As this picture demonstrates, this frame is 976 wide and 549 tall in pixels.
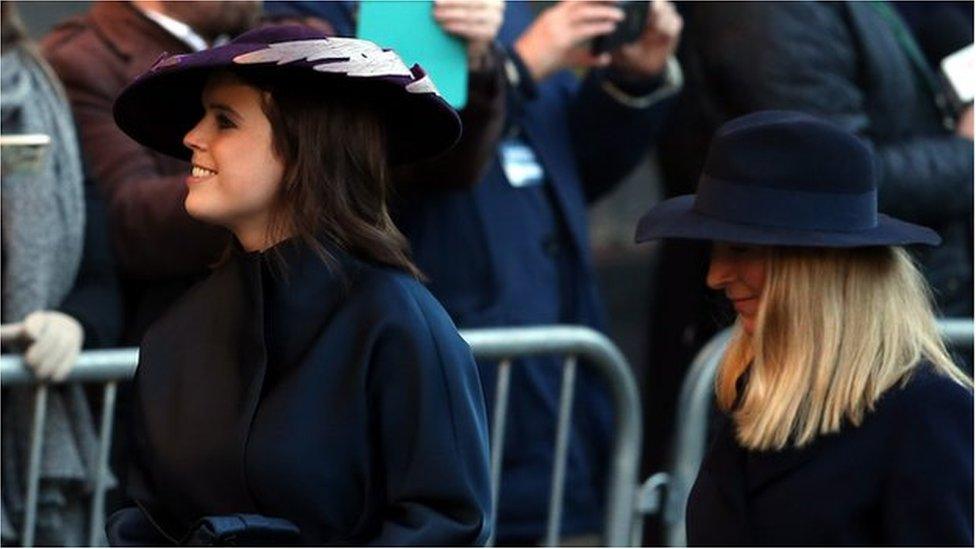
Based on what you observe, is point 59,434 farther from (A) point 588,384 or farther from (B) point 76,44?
(A) point 588,384

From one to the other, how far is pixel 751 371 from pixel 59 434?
1.86m

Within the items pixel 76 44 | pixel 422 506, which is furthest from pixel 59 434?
pixel 422 506

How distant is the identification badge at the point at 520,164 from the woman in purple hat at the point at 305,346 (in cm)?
208

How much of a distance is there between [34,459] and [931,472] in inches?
86.1

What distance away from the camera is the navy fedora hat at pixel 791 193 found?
11.8 ft

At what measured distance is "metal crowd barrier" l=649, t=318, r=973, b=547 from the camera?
549cm

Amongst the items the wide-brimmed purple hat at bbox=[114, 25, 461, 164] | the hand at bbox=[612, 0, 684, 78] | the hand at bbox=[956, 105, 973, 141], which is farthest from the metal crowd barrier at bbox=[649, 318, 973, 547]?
the wide-brimmed purple hat at bbox=[114, 25, 461, 164]

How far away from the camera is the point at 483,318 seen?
18.0ft

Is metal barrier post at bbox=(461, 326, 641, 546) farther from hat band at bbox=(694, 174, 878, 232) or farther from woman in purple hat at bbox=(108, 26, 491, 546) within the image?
woman in purple hat at bbox=(108, 26, 491, 546)

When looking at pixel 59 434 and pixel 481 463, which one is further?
pixel 59 434

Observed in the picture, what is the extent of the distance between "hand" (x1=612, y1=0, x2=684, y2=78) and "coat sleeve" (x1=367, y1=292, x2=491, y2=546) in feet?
8.51

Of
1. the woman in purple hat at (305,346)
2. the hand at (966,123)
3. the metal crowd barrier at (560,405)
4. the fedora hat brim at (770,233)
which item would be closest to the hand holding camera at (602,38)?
the metal crowd barrier at (560,405)

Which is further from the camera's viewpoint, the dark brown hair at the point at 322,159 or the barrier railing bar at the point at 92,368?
the barrier railing bar at the point at 92,368

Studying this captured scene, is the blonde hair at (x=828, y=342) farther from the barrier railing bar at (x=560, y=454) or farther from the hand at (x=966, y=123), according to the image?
the hand at (x=966, y=123)
